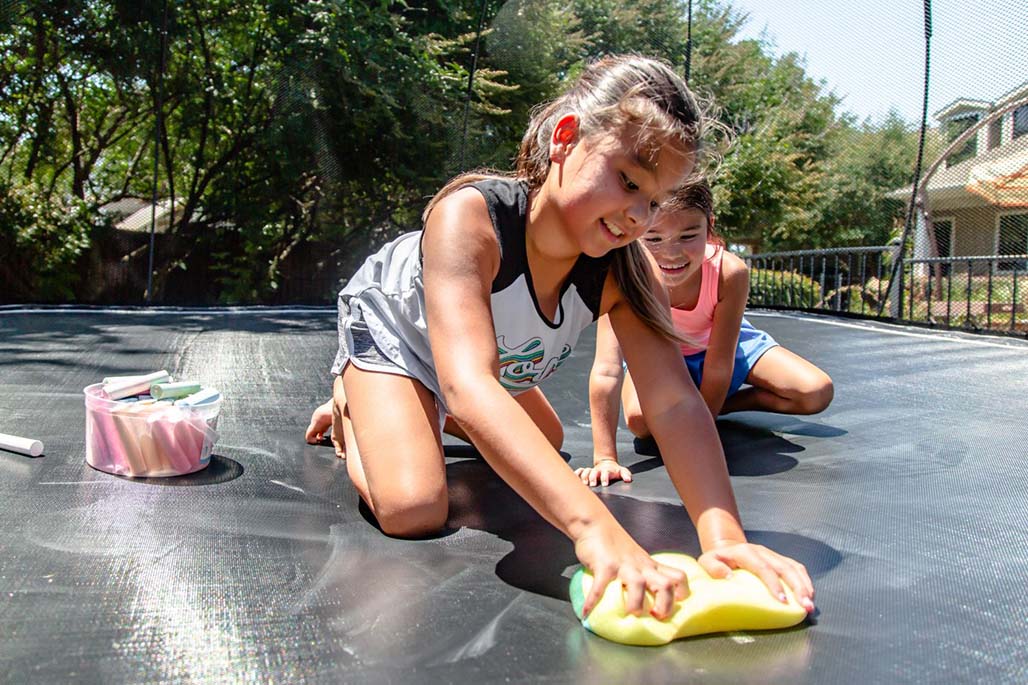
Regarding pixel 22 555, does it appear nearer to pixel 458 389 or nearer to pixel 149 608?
pixel 149 608

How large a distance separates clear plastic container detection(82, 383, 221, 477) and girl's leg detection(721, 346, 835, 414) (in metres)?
1.17

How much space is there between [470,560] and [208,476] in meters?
0.58

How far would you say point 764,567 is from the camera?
84 cm

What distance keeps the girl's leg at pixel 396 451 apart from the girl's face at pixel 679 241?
2.02 ft

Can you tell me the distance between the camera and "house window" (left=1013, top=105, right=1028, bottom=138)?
3691 millimetres

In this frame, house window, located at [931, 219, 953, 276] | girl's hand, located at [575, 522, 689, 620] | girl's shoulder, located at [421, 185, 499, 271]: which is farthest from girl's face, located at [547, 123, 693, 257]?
house window, located at [931, 219, 953, 276]

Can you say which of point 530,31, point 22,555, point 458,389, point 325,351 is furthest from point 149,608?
point 530,31

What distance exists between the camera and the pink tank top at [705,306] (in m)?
1.75

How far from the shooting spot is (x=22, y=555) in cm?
95

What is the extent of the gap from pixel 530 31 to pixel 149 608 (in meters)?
5.87

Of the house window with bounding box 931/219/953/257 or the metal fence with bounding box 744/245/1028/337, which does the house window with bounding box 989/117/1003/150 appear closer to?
the metal fence with bounding box 744/245/1028/337

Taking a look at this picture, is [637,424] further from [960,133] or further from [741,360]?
[960,133]

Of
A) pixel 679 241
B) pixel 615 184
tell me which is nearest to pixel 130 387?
pixel 615 184

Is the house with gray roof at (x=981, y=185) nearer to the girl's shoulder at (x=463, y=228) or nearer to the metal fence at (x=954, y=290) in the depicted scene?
the metal fence at (x=954, y=290)
